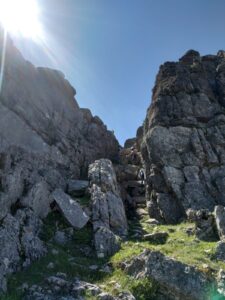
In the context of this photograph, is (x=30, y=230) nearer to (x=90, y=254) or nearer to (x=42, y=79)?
(x=90, y=254)

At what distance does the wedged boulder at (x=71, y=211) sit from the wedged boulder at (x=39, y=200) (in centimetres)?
97

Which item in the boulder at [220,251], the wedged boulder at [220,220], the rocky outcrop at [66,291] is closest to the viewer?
the rocky outcrop at [66,291]

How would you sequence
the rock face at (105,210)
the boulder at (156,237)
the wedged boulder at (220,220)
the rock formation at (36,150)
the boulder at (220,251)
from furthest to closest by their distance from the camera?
the boulder at (156,237) < the wedged boulder at (220,220) < the rock face at (105,210) < the boulder at (220,251) < the rock formation at (36,150)

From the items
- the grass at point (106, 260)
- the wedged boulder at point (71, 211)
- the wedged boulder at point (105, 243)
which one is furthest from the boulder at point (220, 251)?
the wedged boulder at point (71, 211)

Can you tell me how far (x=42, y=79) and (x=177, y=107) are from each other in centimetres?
2462

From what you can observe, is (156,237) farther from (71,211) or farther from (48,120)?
(48,120)

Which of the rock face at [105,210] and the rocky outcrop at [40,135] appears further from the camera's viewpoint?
the rocky outcrop at [40,135]

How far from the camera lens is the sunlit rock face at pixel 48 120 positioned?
45.7 m

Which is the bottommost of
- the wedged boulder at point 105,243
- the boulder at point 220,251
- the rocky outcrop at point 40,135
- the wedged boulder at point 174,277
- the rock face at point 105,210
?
the wedged boulder at point 174,277

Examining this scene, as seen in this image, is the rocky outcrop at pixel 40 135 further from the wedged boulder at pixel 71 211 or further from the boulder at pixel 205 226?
the boulder at pixel 205 226

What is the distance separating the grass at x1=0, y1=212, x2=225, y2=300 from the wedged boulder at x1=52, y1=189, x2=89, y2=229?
565 mm

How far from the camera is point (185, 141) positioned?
43188mm

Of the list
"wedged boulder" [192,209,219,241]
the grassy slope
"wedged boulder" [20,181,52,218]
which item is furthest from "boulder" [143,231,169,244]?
"wedged boulder" [20,181,52,218]

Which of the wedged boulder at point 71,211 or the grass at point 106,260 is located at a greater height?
the wedged boulder at point 71,211
